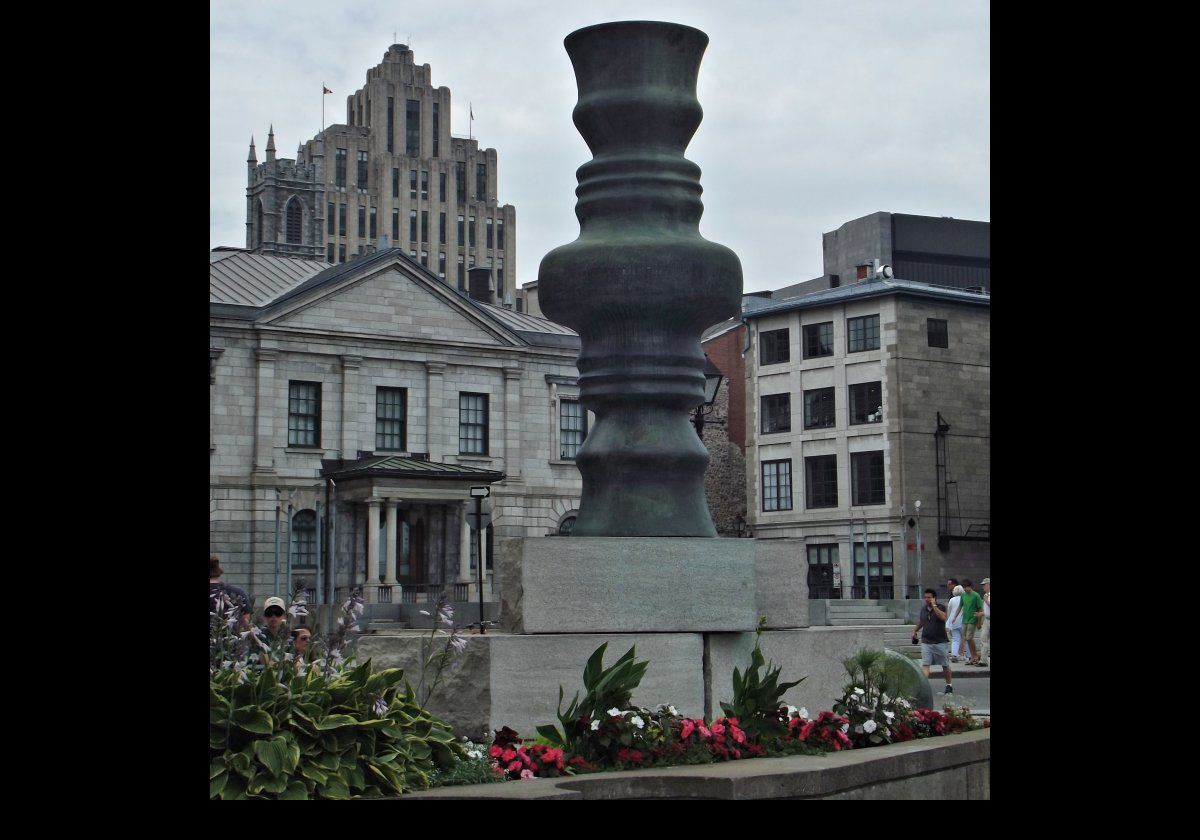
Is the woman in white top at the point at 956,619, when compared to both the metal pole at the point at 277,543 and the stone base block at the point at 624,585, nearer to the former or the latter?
the stone base block at the point at 624,585

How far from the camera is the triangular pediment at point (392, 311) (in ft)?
166

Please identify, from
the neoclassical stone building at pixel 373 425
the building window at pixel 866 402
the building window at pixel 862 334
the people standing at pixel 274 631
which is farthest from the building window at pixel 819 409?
the people standing at pixel 274 631

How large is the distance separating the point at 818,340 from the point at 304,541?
21.2 m

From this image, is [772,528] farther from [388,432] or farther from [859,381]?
[388,432]

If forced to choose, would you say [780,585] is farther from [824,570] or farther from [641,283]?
[824,570]

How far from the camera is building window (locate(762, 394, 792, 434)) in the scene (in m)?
60.8

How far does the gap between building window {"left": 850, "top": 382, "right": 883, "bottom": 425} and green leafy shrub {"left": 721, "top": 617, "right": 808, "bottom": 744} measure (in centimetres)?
5053

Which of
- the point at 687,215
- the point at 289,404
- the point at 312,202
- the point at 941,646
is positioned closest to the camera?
the point at 687,215

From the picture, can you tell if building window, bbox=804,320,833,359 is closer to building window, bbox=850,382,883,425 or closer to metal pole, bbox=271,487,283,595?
building window, bbox=850,382,883,425

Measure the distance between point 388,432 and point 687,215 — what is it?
141ft

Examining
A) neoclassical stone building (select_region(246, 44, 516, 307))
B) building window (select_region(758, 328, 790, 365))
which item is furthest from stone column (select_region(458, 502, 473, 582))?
neoclassical stone building (select_region(246, 44, 516, 307))

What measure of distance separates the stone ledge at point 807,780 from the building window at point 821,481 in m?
51.0

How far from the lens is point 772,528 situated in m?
61.2
